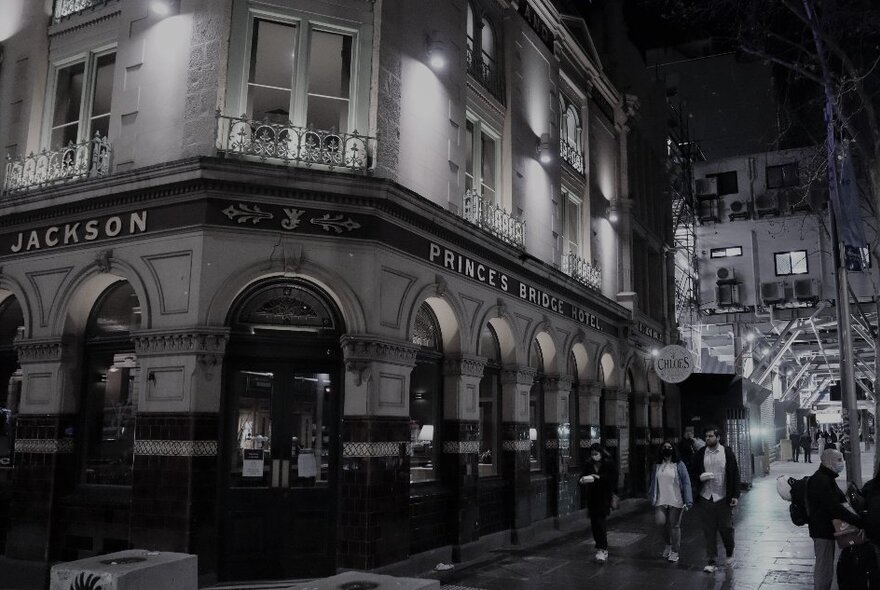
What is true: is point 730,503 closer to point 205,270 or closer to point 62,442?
point 205,270

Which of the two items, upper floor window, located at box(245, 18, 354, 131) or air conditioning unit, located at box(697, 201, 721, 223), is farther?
air conditioning unit, located at box(697, 201, 721, 223)

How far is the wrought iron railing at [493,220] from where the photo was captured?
567 inches

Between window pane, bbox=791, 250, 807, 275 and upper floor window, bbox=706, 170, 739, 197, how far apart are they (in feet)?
14.4

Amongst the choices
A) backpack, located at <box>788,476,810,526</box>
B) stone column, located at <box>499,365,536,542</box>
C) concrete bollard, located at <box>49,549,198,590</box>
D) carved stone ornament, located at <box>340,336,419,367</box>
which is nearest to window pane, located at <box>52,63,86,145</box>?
carved stone ornament, located at <box>340,336,419,367</box>

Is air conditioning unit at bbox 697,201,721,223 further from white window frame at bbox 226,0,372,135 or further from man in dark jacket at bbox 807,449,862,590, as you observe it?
man in dark jacket at bbox 807,449,862,590

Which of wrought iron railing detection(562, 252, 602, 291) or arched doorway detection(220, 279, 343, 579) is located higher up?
wrought iron railing detection(562, 252, 602, 291)

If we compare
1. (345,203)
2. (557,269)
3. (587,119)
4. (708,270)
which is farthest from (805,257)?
(345,203)

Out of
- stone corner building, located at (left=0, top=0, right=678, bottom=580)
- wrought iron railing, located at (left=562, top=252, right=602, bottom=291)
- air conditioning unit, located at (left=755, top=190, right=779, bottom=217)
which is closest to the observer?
stone corner building, located at (left=0, top=0, right=678, bottom=580)

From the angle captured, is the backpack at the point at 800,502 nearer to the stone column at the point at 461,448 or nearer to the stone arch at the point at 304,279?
the stone column at the point at 461,448

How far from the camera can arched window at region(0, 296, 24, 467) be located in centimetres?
1290

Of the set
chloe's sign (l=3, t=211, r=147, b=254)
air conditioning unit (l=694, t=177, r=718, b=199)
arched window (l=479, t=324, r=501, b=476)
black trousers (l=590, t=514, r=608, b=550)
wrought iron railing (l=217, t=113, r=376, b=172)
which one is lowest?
black trousers (l=590, t=514, r=608, b=550)

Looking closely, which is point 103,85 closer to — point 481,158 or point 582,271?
point 481,158

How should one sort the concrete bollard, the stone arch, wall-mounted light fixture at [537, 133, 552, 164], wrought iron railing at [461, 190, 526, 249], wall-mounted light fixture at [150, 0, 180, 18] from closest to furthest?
the concrete bollard
the stone arch
wall-mounted light fixture at [150, 0, 180, 18]
wrought iron railing at [461, 190, 526, 249]
wall-mounted light fixture at [537, 133, 552, 164]

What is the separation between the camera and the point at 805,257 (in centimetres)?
3647
